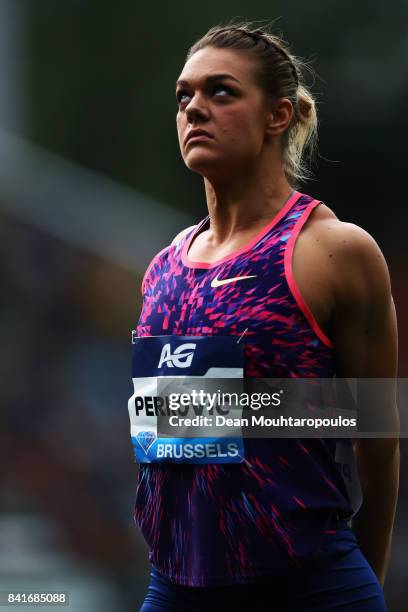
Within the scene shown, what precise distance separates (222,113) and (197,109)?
58 mm

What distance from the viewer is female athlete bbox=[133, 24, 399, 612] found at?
6.34 ft

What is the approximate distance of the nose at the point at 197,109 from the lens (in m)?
2.15

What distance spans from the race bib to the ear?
1.82 ft

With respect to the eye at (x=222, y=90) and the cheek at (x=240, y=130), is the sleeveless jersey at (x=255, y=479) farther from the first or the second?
the eye at (x=222, y=90)

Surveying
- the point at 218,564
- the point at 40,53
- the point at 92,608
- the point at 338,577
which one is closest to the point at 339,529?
the point at 338,577

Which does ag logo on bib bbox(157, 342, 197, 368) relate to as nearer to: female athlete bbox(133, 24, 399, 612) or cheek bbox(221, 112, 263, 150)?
female athlete bbox(133, 24, 399, 612)

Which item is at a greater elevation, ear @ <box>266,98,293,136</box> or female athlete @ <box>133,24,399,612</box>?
ear @ <box>266,98,293,136</box>

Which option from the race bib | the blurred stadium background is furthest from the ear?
the blurred stadium background

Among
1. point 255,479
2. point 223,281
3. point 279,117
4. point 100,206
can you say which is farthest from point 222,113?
point 100,206

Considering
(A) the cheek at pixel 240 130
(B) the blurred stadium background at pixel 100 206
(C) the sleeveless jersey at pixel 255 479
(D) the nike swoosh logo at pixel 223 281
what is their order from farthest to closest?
(B) the blurred stadium background at pixel 100 206, (A) the cheek at pixel 240 130, (D) the nike swoosh logo at pixel 223 281, (C) the sleeveless jersey at pixel 255 479

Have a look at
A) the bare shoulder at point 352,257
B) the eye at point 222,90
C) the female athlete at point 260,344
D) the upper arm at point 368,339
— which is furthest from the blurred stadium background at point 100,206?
the eye at point 222,90

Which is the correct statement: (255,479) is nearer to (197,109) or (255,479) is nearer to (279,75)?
(197,109)

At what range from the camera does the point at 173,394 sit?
80.5 inches

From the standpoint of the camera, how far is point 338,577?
1947 mm
